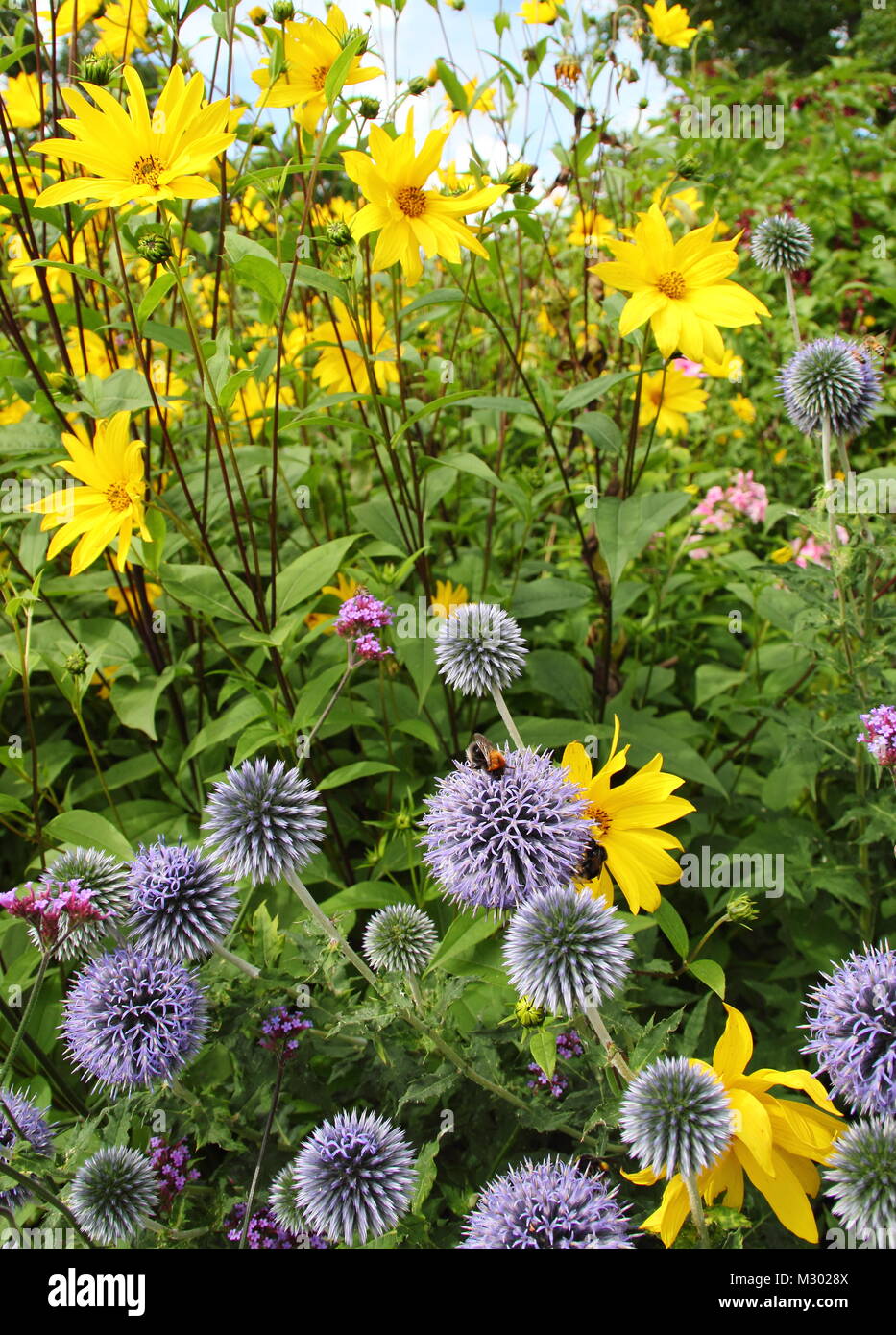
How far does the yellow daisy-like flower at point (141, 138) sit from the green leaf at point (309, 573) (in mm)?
740

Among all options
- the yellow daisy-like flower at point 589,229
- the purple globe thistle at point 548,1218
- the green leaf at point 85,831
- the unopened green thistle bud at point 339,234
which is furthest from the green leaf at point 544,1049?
the yellow daisy-like flower at point 589,229

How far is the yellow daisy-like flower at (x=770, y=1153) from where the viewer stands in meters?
1.05

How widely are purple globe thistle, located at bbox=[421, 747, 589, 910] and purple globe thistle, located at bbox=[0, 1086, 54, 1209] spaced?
28.4 inches

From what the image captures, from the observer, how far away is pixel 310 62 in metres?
2.02

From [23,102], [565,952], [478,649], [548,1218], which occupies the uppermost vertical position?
[23,102]

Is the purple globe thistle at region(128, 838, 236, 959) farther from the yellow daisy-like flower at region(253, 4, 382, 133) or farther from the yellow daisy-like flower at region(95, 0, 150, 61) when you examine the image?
the yellow daisy-like flower at region(95, 0, 150, 61)

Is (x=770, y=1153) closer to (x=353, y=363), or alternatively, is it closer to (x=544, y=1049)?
(x=544, y=1049)

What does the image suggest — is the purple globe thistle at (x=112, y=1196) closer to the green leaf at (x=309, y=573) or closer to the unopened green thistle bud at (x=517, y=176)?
the green leaf at (x=309, y=573)

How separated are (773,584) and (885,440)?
240 centimetres

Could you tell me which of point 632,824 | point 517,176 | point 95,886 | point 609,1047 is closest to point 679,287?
point 517,176

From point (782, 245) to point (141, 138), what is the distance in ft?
5.28

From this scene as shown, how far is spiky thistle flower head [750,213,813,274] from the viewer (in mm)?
2346
